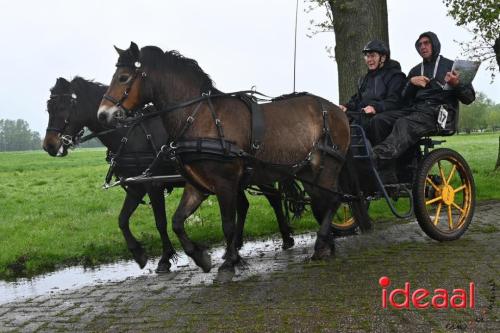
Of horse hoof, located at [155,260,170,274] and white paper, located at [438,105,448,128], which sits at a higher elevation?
white paper, located at [438,105,448,128]

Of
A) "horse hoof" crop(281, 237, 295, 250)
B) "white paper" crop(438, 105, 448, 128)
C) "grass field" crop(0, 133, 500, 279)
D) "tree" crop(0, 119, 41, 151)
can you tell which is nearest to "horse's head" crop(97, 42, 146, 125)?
"grass field" crop(0, 133, 500, 279)

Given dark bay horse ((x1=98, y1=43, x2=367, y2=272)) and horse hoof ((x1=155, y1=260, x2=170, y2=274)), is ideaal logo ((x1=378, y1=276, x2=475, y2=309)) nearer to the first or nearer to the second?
dark bay horse ((x1=98, y1=43, x2=367, y2=272))

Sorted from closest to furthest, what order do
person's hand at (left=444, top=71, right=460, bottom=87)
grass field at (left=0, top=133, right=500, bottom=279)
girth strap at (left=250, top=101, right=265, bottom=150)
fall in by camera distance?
girth strap at (left=250, top=101, right=265, bottom=150) → person's hand at (left=444, top=71, right=460, bottom=87) → grass field at (left=0, top=133, right=500, bottom=279)

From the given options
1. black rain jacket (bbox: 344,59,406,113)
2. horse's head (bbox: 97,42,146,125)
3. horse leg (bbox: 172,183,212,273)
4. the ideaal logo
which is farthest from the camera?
black rain jacket (bbox: 344,59,406,113)

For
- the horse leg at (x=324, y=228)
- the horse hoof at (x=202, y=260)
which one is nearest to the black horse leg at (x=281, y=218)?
the horse leg at (x=324, y=228)

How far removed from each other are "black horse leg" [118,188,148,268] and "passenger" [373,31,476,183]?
3034mm

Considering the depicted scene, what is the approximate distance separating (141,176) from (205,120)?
1412 millimetres

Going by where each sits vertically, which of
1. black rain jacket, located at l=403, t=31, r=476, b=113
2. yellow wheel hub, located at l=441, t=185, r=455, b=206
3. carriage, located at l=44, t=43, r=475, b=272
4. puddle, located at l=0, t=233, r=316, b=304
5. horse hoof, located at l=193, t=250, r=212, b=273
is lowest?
puddle, located at l=0, t=233, r=316, b=304

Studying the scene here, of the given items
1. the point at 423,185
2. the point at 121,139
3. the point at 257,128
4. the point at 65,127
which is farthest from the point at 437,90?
the point at 65,127

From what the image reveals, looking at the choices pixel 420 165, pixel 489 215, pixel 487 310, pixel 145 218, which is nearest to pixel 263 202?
pixel 145 218

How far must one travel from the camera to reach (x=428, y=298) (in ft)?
15.9

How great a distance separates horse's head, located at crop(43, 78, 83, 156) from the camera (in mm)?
7422

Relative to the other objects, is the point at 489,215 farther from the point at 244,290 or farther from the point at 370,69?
the point at 244,290

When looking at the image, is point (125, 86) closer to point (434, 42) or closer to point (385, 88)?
point (385, 88)
